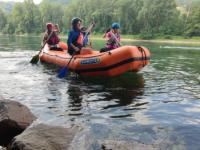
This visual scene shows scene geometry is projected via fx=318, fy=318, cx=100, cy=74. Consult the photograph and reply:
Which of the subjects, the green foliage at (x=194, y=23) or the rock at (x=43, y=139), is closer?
the rock at (x=43, y=139)

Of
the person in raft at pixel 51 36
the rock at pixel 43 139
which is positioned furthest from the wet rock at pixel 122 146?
the person in raft at pixel 51 36

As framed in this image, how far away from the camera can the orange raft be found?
39.6ft

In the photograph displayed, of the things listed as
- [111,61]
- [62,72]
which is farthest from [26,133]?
[62,72]

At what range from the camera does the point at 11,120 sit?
659cm

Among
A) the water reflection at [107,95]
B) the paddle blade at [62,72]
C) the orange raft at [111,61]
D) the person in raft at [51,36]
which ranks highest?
the person in raft at [51,36]

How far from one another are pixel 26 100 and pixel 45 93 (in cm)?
110

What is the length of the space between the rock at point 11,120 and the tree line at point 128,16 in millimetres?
66565

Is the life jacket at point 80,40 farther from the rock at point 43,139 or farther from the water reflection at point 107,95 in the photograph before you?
the rock at point 43,139

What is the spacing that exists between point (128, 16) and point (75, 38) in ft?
242

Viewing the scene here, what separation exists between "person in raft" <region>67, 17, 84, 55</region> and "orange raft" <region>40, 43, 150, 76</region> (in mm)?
622

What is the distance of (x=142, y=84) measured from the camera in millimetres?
12234

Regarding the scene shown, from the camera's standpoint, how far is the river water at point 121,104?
6812 mm

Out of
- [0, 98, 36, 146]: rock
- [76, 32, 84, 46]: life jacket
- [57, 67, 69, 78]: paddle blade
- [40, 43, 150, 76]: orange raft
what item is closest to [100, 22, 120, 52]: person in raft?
[76, 32, 84, 46]: life jacket

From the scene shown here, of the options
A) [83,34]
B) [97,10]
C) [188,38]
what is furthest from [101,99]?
[97,10]
